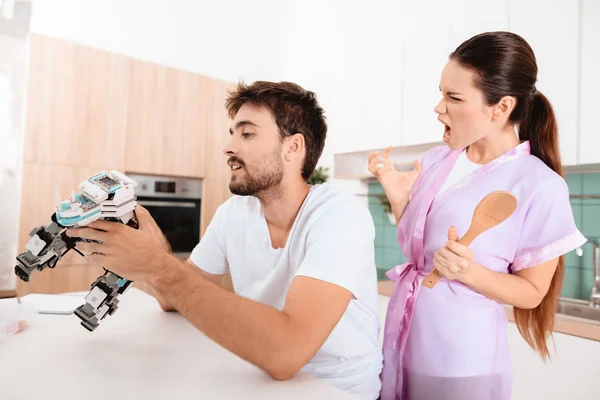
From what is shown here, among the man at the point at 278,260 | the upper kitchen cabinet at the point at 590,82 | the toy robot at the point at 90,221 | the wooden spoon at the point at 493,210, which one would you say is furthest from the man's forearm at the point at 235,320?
the upper kitchen cabinet at the point at 590,82

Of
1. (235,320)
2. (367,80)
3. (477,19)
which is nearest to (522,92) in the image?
(235,320)

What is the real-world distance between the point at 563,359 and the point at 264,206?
4.91 ft

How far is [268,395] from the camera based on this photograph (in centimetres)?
72

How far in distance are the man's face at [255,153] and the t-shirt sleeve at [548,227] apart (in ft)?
2.13

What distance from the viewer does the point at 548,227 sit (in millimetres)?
969

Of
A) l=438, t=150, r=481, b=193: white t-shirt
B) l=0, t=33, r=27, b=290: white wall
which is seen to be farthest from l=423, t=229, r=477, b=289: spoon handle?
l=0, t=33, r=27, b=290: white wall

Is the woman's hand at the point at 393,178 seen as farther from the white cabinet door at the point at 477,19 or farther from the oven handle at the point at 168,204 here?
the oven handle at the point at 168,204

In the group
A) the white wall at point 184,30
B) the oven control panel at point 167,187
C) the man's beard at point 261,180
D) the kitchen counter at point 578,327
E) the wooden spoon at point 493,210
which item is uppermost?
the white wall at point 184,30

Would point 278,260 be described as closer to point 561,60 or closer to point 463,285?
point 463,285

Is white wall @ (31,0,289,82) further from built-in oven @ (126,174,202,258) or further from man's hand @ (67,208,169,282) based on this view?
man's hand @ (67,208,169,282)

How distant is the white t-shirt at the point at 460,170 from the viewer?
113cm

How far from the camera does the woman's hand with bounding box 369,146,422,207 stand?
1238 mm

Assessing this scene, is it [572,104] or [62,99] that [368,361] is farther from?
[62,99]

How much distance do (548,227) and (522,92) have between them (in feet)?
1.06
